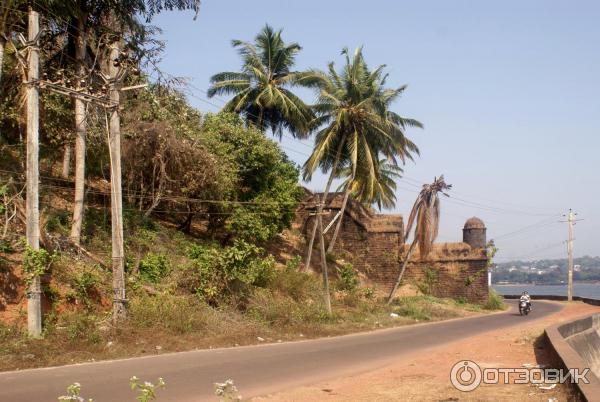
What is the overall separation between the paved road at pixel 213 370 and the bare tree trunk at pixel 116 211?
2.08 meters

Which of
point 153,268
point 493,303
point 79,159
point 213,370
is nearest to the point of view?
point 213,370

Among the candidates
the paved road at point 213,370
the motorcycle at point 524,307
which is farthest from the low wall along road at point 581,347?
the motorcycle at point 524,307

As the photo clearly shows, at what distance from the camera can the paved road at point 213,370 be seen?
8.45 m

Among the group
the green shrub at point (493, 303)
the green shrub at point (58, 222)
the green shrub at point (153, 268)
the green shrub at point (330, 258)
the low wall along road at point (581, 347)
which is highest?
the green shrub at point (58, 222)

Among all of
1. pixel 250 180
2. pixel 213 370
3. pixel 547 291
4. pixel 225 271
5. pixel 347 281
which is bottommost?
pixel 547 291

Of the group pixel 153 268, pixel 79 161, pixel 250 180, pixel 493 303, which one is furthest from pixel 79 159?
pixel 493 303

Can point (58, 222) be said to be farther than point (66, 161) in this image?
No

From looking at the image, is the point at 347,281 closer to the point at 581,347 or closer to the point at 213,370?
the point at 581,347

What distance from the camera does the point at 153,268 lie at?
57.6ft

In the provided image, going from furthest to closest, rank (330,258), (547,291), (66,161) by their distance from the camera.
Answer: (547,291), (330,258), (66,161)

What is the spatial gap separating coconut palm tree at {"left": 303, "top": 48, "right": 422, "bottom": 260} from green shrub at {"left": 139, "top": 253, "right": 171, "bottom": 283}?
468 inches

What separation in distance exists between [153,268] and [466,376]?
10.4 m

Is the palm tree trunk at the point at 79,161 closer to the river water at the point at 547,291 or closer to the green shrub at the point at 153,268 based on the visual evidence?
the green shrub at the point at 153,268

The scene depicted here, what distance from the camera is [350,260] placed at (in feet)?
113
